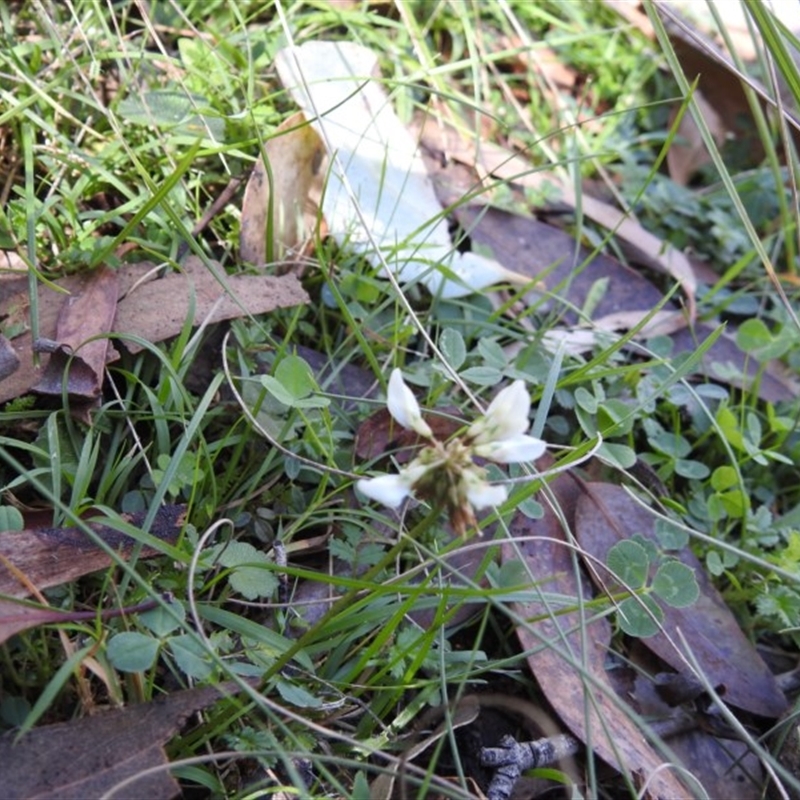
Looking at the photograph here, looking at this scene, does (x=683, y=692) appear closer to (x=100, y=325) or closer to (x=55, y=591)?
(x=55, y=591)

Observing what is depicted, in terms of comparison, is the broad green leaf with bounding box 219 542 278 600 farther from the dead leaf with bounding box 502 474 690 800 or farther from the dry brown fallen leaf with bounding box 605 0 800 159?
the dry brown fallen leaf with bounding box 605 0 800 159

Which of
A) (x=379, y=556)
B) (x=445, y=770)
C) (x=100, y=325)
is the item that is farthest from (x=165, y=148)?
(x=445, y=770)

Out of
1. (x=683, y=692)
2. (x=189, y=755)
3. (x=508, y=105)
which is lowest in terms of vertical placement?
(x=683, y=692)

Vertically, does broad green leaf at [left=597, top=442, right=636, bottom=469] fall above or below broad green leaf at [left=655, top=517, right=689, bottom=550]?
above

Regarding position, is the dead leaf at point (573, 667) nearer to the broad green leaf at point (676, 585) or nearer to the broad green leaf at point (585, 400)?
the broad green leaf at point (676, 585)

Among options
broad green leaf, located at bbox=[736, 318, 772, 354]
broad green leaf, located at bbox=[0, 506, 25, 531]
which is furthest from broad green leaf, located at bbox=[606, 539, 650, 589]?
broad green leaf, located at bbox=[0, 506, 25, 531]

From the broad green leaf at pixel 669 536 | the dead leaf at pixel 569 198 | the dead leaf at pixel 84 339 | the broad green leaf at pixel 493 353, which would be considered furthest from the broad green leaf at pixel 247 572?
the dead leaf at pixel 569 198
